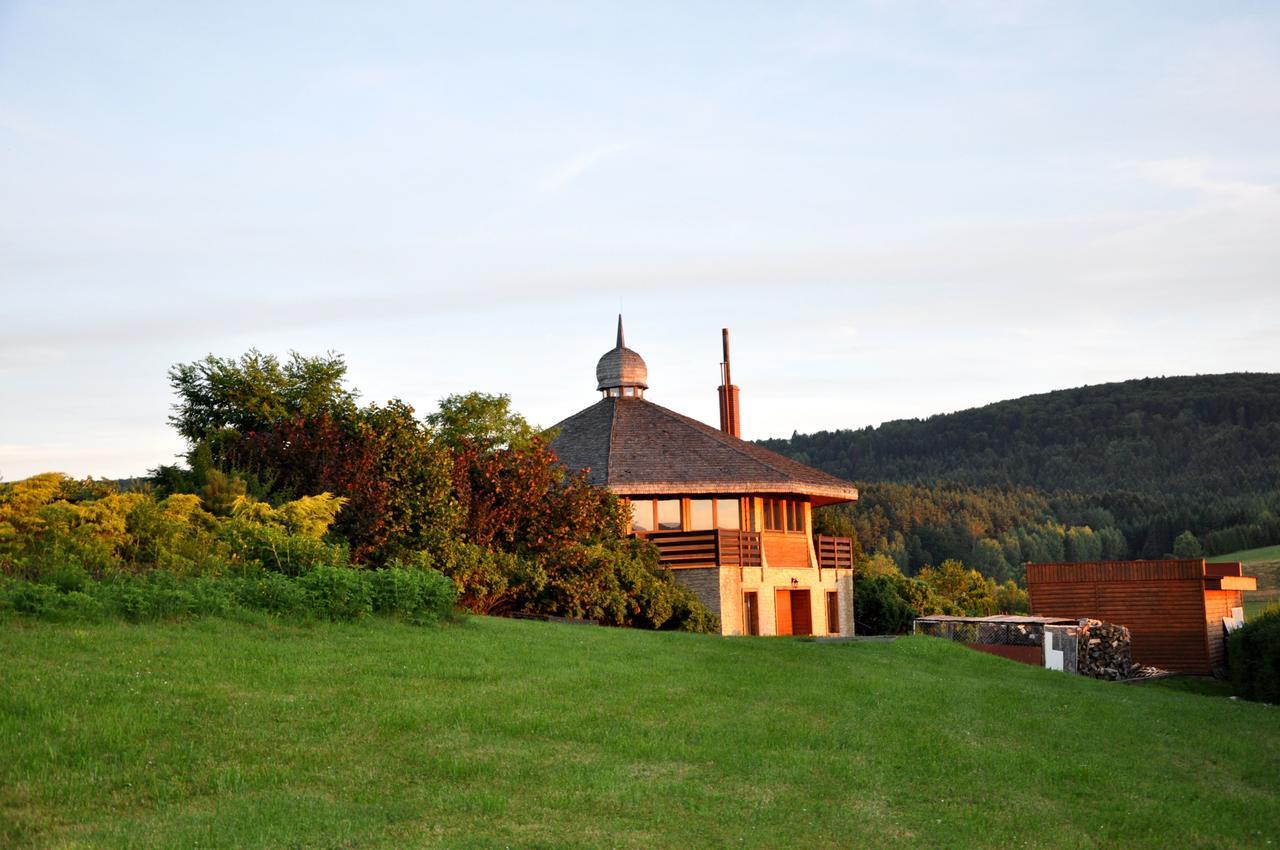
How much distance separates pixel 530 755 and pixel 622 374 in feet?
96.4

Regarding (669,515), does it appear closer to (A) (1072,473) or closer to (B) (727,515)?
(B) (727,515)

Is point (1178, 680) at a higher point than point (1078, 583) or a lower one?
lower

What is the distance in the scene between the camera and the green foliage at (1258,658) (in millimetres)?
28097

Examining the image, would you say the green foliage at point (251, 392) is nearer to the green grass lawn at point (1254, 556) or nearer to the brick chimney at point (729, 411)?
the brick chimney at point (729, 411)

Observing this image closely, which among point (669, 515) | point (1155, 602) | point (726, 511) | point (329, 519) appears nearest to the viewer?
point (329, 519)

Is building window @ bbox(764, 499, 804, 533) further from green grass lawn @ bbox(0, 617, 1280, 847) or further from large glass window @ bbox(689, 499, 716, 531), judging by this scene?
green grass lawn @ bbox(0, 617, 1280, 847)

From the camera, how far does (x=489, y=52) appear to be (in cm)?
2156

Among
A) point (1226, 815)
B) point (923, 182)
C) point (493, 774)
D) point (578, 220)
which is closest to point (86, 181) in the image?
point (578, 220)

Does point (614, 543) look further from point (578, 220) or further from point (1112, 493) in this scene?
point (1112, 493)

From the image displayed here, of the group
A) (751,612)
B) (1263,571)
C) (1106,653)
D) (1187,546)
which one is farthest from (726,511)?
(1187,546)

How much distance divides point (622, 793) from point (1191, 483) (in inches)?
5543

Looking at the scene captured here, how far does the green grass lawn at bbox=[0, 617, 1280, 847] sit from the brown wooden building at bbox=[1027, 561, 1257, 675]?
69.0ft

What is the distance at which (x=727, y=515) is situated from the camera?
1364 inches

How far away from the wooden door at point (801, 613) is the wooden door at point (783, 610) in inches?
9.9
